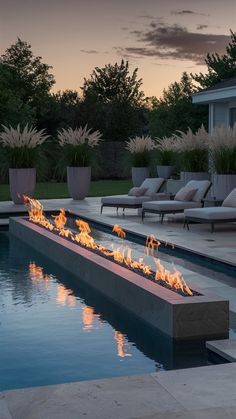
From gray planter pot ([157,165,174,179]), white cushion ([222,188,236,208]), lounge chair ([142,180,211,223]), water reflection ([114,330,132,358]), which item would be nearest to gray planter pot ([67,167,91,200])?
gray planter pot ([157,165,174,179])

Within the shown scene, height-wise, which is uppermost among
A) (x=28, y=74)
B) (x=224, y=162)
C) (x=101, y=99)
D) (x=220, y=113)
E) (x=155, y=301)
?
(x=28, y=74)

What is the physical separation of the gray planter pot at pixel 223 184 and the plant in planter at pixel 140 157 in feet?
16.9

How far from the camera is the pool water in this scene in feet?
14.9

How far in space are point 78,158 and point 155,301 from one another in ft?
40.1

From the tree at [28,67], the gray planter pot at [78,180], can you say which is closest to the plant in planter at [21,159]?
the gray planter pot at [78,180]

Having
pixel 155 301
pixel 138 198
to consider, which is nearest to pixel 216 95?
pixel 138 198

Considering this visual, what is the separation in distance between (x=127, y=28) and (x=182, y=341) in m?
26.5

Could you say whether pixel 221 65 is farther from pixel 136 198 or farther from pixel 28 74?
pixel 28 74

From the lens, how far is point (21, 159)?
53.0 ft

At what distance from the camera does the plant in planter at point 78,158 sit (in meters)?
17.2

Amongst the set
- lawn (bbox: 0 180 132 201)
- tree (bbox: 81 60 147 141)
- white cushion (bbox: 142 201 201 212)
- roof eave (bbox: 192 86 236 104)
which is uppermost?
tree (bbox: 81 60 147 141)

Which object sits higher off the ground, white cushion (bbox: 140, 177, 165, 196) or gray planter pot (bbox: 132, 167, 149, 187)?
gray planter pot (bbox: 132, 167, 149, 187)

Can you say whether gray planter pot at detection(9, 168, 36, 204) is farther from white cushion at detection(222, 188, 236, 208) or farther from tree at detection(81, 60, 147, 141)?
tree at detection(81, 60, 147, 141)

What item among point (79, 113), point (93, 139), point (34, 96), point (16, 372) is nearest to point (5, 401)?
point (16, 372)
